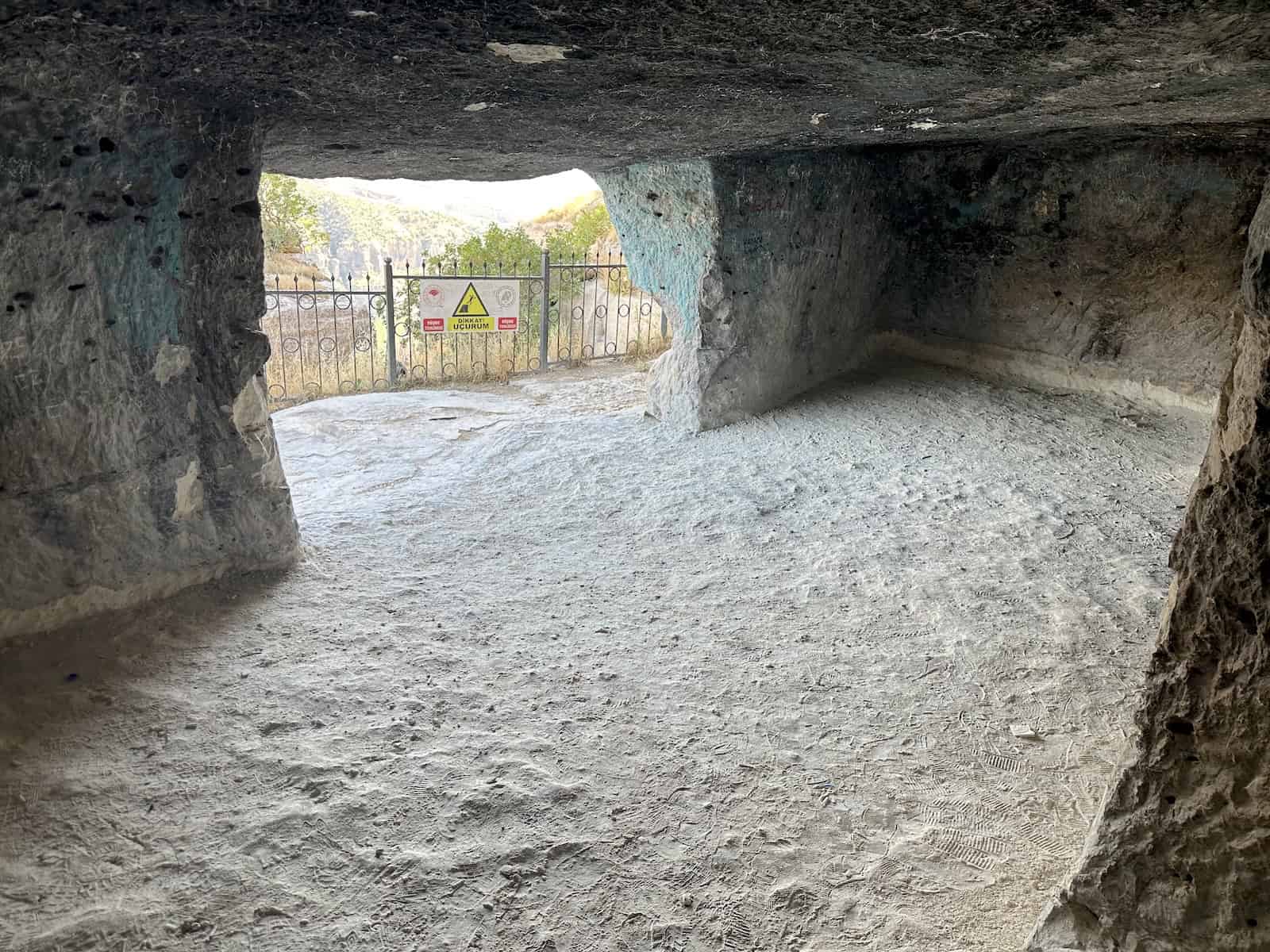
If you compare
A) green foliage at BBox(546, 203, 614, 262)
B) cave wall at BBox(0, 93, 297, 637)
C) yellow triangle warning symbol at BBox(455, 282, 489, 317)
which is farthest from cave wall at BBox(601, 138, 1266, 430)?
green foliage at BBox(546, 203, 614, 262)

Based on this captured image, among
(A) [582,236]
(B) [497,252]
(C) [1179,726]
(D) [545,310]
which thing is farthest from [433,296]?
(C) [1179,726]

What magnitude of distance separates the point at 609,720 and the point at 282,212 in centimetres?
884

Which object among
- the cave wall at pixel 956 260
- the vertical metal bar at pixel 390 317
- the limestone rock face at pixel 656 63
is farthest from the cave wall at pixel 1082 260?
the vertical metal bar at pixel 390 317

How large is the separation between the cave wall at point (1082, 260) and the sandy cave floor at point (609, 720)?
101 cm

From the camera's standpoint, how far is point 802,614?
3.09 m

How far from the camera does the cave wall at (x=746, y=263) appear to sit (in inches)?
189

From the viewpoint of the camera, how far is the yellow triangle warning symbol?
783 cm

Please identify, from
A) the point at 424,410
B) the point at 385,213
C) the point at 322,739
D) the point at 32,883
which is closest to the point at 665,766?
the point at 322,739

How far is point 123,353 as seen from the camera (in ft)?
8.79

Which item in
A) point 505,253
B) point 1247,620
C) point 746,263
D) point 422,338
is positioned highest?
point 505,253

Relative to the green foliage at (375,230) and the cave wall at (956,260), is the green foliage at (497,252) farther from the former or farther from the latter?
the green foliage at (375,230)

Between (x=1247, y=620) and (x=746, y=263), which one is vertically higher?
(x=746, y=263)

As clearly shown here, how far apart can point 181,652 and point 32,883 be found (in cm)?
95

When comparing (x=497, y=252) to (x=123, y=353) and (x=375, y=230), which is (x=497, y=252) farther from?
(x=375, y=230)
